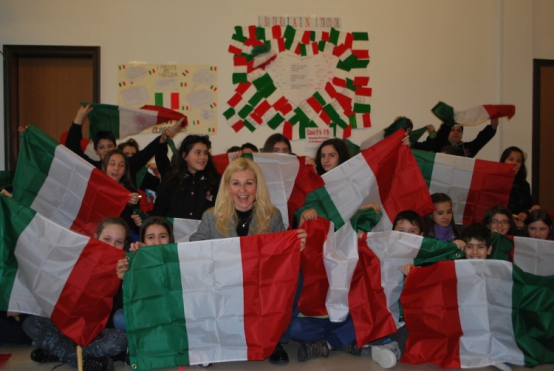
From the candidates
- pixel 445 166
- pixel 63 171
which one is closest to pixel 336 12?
pixel 445 166

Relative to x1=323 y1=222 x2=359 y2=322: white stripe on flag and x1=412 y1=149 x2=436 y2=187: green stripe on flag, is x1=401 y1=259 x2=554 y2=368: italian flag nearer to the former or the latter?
x1=323 y1=222 x2=359 y2=322: white stripe on flag

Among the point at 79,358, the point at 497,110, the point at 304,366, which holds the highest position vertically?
the point at 497,110

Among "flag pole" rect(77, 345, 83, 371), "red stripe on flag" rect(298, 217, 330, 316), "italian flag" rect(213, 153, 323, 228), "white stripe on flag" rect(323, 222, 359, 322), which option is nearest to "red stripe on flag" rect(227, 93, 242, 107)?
"italian flag" rect(213, 153, 323, 228)

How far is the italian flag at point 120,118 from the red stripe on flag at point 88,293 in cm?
156

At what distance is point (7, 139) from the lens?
547 centimetres

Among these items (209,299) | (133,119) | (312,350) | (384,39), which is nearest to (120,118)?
(133,119)

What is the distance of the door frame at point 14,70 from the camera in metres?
5.42

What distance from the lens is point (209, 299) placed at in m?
2.83

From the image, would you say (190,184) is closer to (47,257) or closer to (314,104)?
(47,257)

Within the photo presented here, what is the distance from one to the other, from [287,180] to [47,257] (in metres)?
1.58

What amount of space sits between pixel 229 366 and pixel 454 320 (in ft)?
3.93

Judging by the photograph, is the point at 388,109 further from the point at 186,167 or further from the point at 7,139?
the point at 7,139

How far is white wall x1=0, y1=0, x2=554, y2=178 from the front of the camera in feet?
17.8

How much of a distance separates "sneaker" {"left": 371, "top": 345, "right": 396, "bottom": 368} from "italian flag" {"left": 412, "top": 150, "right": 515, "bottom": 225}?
148 centimetres
